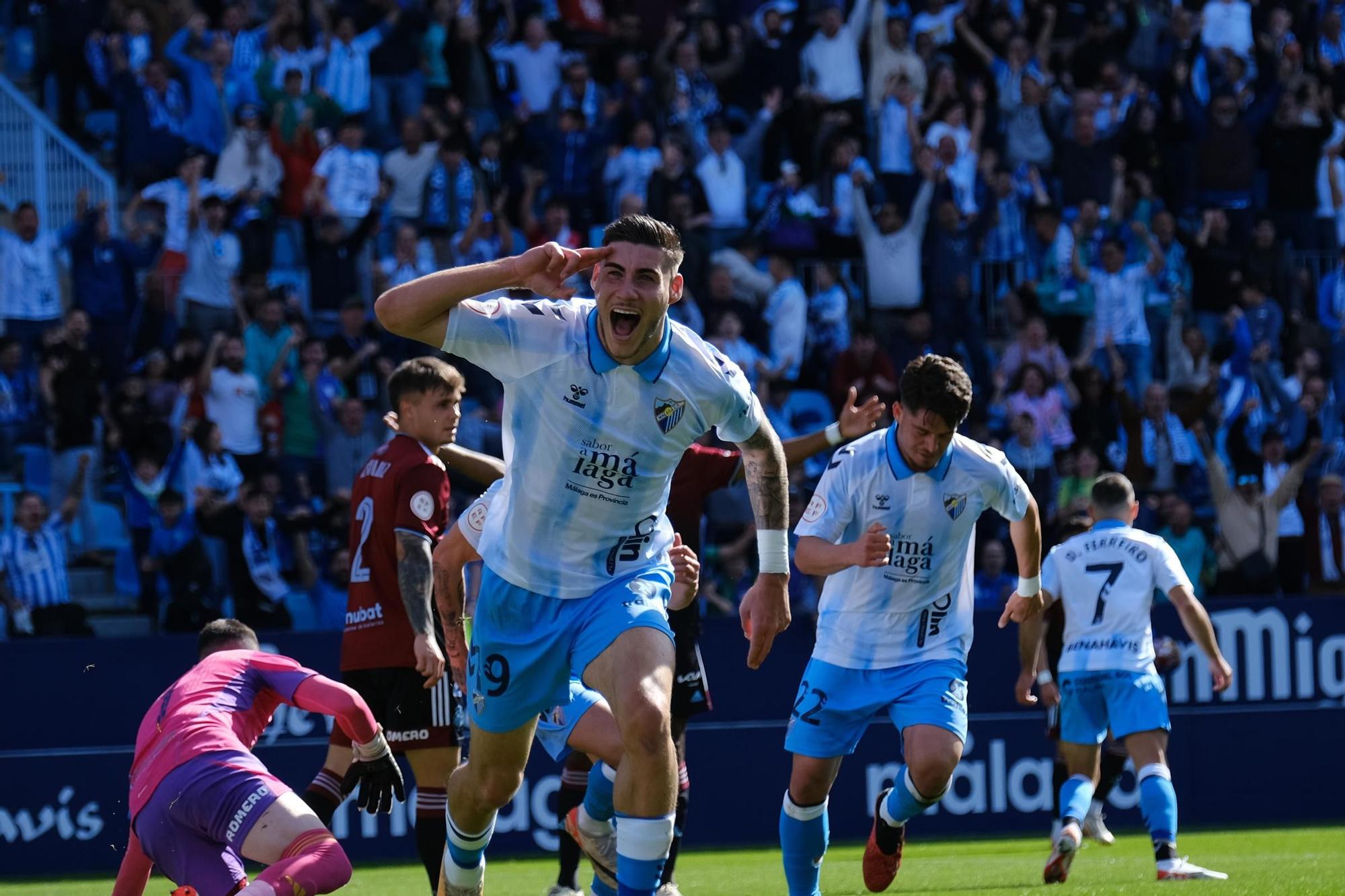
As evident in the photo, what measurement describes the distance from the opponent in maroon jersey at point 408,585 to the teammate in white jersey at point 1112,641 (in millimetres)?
3602

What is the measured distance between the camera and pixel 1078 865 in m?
11.8

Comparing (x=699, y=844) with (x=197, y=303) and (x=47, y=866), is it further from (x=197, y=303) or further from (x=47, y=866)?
(x=197, y=303)

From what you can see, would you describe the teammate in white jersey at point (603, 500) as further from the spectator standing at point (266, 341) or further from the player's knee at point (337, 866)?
the spectator standing at point (266, 341)

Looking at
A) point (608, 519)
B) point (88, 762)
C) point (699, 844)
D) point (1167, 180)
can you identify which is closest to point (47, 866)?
point (88, 762)

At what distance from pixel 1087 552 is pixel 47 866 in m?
7.91

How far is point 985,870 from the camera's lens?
11789 mm

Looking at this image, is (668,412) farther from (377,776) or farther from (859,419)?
(859,419)

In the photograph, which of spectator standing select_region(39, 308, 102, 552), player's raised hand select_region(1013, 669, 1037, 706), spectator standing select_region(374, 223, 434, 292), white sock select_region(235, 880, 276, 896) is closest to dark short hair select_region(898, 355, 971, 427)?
player's raised hand select_region(1013, 669, 1037, 706)

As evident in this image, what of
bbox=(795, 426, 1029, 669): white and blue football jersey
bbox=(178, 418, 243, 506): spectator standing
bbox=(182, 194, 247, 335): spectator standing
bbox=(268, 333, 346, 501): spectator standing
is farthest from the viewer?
bbox=(182, 194, 247, 335): spectator standing

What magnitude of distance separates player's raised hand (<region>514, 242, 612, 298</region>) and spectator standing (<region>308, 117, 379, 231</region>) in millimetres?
12300

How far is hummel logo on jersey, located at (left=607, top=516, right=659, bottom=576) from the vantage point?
688 cm

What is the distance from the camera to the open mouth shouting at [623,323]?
6598mm

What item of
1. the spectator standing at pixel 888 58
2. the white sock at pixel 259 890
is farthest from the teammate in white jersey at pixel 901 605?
the spectator standing at pixel 888 58

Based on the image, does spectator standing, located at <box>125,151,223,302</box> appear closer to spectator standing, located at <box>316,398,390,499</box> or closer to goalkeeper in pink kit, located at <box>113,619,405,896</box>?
spectator standing, located at <box>316,398,390,499</box>
